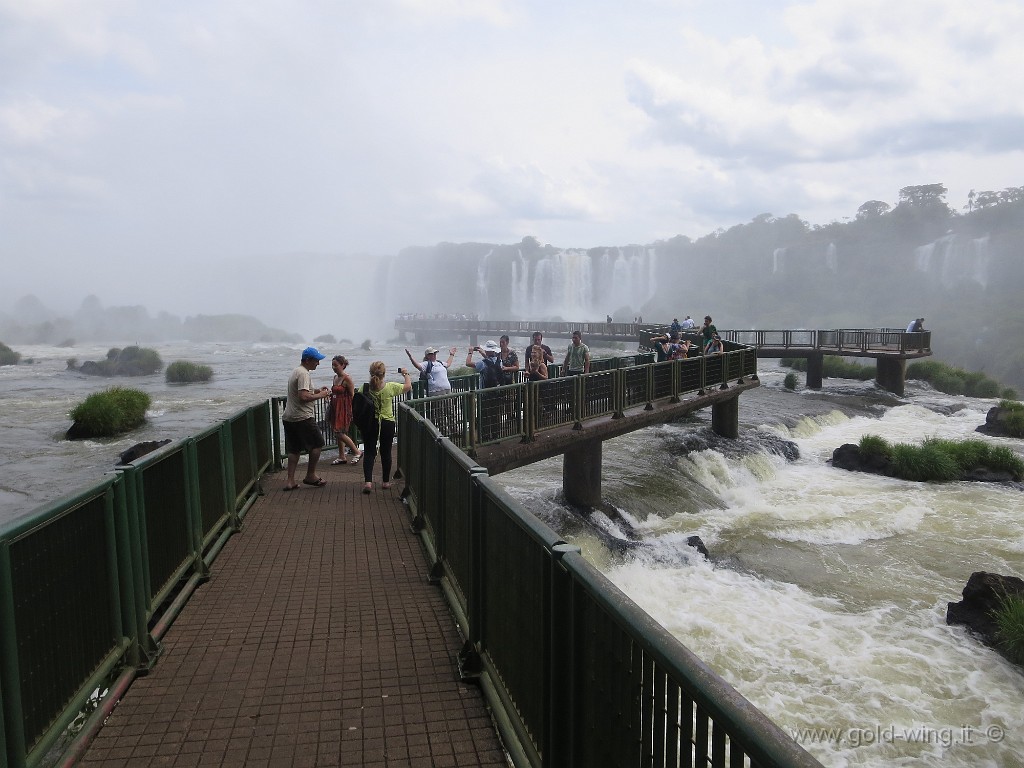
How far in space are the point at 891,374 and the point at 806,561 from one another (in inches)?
1003

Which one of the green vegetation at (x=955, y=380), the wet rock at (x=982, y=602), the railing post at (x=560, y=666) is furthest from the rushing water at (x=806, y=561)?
the green vegetation at (x=955, y=380)

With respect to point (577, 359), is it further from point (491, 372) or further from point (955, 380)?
point (955, 380)

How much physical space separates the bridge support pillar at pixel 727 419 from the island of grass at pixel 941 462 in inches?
140

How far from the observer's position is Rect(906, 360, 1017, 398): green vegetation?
115 feet

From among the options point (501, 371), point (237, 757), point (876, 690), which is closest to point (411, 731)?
point (237, 757)

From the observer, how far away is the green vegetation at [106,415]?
2300 cm

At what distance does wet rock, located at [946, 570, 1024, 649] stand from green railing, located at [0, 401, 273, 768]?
30.1 ft

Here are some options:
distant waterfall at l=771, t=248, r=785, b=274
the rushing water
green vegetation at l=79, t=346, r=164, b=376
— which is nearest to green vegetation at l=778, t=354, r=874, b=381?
the rushing water

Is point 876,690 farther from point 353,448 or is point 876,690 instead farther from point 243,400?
point 243,400

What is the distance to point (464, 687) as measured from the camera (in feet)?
14.3

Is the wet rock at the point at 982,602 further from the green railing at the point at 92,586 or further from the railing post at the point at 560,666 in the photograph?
the green railing at the point at 92,586

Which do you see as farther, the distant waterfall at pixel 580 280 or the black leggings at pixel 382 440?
the distant waterfall at pixel 580 280

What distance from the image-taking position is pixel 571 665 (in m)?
2.88

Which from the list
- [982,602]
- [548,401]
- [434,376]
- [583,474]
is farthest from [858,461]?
[434,376]
